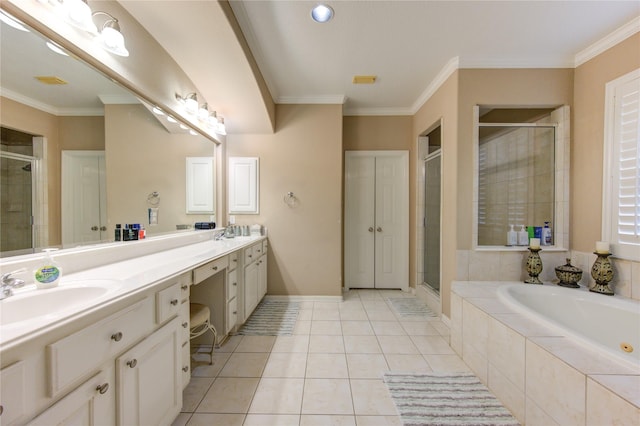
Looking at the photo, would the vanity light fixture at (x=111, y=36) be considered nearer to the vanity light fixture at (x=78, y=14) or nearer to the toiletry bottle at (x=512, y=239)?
the vanity light fixture at (x=78, y=14)

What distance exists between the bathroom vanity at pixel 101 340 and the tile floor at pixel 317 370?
344 mm

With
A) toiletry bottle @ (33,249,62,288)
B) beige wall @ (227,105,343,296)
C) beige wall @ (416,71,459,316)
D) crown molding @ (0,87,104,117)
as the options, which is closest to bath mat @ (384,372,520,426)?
beige wall @ (416,71,459,316)

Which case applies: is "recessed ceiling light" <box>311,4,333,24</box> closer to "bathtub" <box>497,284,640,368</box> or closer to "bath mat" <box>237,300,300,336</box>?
"bathtub" <box>497,284,640,368</box>

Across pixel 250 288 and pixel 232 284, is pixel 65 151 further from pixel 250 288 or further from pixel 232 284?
pixel 250 288

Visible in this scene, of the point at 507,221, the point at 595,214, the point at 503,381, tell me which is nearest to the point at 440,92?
the point at 507,221

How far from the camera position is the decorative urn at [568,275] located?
2.10 meters

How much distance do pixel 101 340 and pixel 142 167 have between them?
4.56ft

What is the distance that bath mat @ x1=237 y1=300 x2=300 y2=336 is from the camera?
2408 millimetres

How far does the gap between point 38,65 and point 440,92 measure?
10.0 ft

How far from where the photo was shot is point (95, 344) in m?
0.84

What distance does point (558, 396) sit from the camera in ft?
3.85

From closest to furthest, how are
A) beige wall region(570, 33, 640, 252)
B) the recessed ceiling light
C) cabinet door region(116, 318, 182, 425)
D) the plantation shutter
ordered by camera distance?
cabinet door region(116, 318, 182, 425) → the recessed ceiling light → the plantation shutter → beige wall region(570, 33, 640, 252)

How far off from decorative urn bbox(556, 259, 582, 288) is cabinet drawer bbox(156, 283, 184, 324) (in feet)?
9.61

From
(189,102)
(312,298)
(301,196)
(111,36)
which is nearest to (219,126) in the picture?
(189,102)
